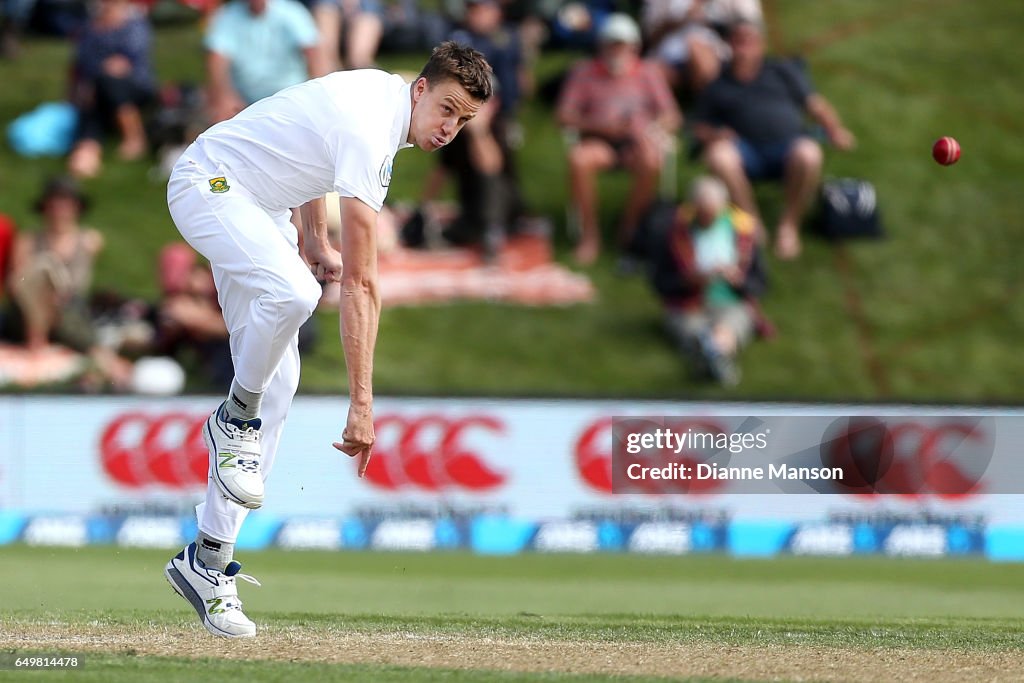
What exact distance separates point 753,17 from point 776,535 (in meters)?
6.01

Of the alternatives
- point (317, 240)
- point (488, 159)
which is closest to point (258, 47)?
point (488, 159)

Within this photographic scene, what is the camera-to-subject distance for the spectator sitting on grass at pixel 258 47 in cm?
1348

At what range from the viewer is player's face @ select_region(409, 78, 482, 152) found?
5688 millimetres

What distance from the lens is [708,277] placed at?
1346 centimetres

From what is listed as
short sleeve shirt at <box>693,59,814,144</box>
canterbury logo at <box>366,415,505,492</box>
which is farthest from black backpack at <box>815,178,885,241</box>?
canterbury logo at <box>366,415,505,492</box>

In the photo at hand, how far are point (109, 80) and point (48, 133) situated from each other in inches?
36.6

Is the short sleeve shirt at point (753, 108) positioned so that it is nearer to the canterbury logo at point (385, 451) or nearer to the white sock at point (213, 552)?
the canterbury logo at point (385, 451)

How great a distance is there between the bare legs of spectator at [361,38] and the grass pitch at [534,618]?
5.50 m

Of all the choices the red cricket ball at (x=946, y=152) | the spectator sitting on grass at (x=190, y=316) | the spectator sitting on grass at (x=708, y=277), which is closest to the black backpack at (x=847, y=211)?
the spectator sitting on grass at (x=708, y=277)

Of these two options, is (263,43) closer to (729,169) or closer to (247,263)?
(729,169)

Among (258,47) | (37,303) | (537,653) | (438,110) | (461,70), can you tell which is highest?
(461,70)

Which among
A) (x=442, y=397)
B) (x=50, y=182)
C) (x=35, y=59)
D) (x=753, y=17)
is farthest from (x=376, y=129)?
(x=35, y=59)

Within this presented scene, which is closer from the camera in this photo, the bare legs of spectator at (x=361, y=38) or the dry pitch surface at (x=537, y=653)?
the dry pitch surface at (x=537, y=653)

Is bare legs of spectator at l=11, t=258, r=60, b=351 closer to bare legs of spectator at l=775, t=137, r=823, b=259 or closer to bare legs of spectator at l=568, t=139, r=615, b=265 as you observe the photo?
bare legs of spectator at l=568, t=139, r=615, b=265
